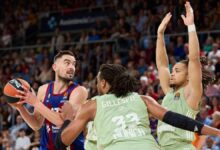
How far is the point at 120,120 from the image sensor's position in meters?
3.88

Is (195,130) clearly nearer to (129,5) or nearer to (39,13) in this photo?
(129,5)

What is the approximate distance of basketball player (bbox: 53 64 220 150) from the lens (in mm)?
3867

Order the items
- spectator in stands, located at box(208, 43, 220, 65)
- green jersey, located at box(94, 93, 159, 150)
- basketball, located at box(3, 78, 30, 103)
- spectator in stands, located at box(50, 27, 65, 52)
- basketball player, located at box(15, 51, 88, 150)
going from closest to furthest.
Result: green jersey, located at box(94, 93, 159, 150) → basketball, located at box(3, 78, 30, 103) → basketball player, located at box(15, 51, 88, 150) → spectator in stands, located at box(208, 43, 220, 65) → spectator in stands, located at box(50, 27, 65, 52)

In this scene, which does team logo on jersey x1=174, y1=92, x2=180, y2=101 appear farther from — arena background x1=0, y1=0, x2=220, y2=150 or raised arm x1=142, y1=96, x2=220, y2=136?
arena background x1=0, y1=0, x2=220, y2=150

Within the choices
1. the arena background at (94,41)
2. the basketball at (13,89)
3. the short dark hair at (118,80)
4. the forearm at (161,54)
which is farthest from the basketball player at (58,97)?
the arena background at (94,41)

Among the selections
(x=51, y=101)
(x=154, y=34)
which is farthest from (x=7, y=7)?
(x=51, y=101)

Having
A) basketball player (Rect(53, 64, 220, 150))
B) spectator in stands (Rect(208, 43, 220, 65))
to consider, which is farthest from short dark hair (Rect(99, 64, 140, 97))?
spectator in stands (Rect(208, 43, 220, 65))

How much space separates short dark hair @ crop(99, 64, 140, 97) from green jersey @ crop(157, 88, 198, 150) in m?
0.73

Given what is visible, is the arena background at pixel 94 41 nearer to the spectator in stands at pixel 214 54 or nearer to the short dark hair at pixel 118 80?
the spectator in stands at pixel 214 54

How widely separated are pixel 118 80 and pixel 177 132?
2.95 ft

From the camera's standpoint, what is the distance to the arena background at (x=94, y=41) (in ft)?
38.4

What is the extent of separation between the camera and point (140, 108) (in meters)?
3.94

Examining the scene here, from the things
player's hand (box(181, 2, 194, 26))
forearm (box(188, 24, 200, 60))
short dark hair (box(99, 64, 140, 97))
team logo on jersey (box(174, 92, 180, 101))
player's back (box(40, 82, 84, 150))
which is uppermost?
player's hand (box(181, 2, 194, 26))

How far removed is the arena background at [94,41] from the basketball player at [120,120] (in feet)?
16.1
